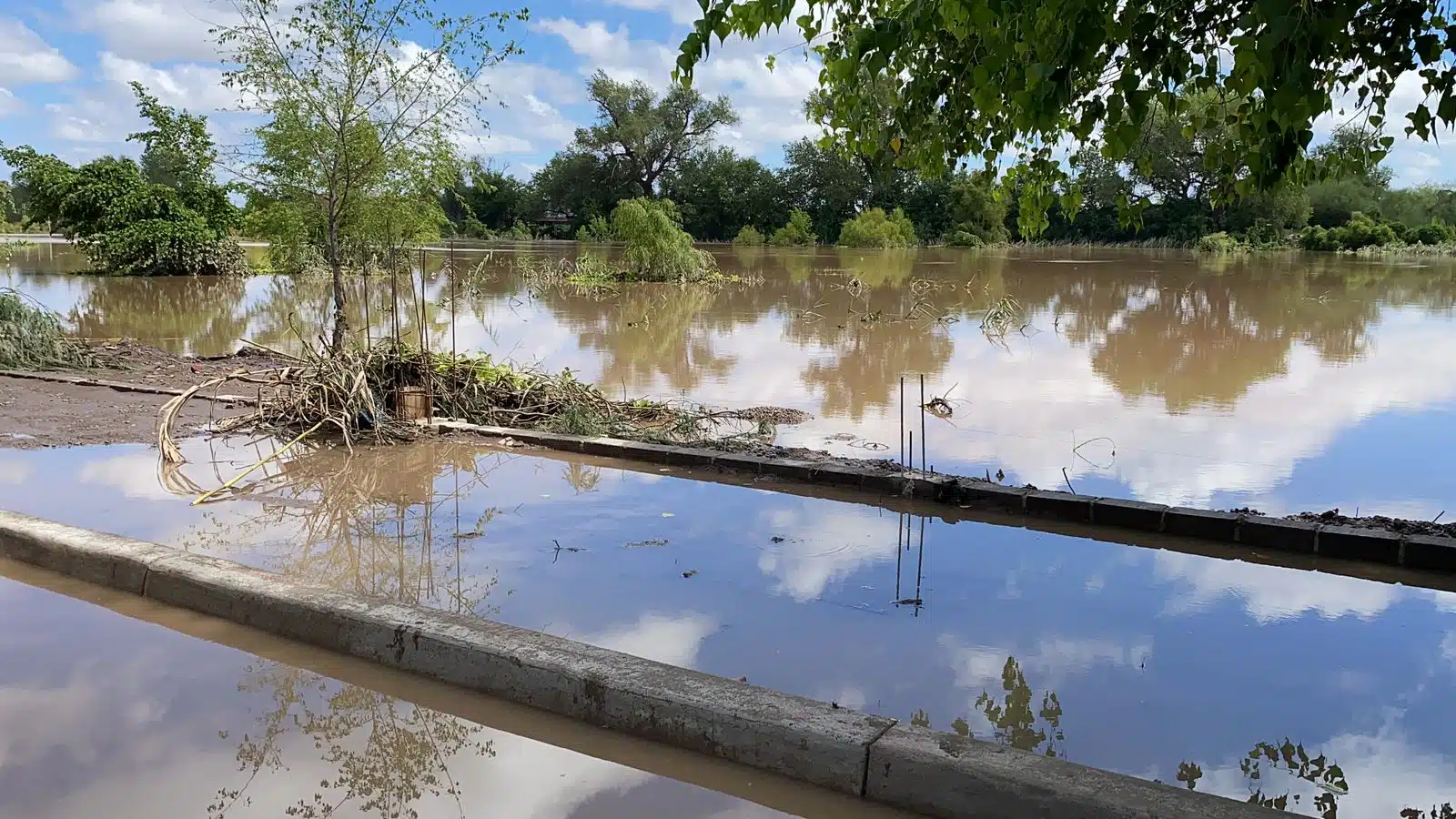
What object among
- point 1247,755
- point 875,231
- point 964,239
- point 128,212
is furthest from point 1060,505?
point 964,239

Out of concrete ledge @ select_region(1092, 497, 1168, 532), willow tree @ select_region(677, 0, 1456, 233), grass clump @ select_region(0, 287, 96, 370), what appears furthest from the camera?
grass clump @ select_region(0, 287, 96, 370)

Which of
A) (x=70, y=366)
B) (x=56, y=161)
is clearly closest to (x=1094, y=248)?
(x=56, y=161)

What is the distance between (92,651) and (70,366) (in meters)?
9.17

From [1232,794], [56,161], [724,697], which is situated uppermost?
[56,161]

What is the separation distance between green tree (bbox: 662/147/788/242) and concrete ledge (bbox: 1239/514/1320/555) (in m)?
70.5

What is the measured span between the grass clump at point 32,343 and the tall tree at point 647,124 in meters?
65.0

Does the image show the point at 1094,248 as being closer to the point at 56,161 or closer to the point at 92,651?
the point at 56,161

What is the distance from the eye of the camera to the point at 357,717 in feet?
12.8

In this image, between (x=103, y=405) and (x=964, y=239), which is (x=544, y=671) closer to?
(x=103, y=405)

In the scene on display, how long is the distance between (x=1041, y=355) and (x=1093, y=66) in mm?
11921

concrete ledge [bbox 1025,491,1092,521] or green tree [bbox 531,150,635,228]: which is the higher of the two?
green tree [bbox 531,150,635,228]

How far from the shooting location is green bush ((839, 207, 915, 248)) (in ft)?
193

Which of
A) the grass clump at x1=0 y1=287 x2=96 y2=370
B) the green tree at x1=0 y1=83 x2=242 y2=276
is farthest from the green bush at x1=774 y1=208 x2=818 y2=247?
the grass clump at x1=0 y1=287 x2=96 y2=370

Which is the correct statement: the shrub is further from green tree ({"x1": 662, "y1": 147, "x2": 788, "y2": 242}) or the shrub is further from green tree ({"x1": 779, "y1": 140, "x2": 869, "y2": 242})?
green tree ({"x1": 662, "y1": 147, "x2": 788, "y2": 242})
